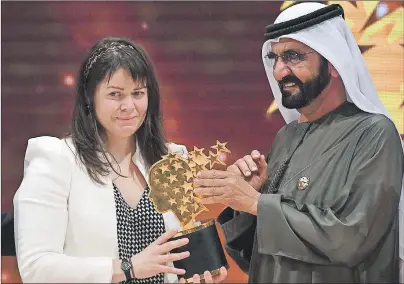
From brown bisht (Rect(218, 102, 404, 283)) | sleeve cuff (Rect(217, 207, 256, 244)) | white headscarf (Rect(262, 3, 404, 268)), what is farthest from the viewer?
sleeve cuff (Rect(217, 207, 256, 244))

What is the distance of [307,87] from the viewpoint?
2.06 meters

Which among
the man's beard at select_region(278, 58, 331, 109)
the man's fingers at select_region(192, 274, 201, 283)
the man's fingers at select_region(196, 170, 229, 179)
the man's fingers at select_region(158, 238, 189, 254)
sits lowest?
the man's fingers at select_region(192, 274, 201, 283)

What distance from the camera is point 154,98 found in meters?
2.20

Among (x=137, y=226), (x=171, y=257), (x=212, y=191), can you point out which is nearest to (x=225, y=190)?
(x=212, y=191)

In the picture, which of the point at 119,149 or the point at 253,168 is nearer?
the point at 253,168

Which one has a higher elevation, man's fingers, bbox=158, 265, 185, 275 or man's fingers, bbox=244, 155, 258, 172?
man's fingers, bbox=244, 155, 258, 172

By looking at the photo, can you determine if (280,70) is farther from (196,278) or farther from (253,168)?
(196,278)

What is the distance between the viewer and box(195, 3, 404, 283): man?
1856 mm

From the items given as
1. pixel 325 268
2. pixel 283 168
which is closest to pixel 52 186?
pixel 283 168

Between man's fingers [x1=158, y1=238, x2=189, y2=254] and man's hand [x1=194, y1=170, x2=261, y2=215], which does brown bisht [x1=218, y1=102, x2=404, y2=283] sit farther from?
man's fingers [x1=158, y1=238, x2=189, y2=254]

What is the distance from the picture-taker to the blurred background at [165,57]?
9.82ft

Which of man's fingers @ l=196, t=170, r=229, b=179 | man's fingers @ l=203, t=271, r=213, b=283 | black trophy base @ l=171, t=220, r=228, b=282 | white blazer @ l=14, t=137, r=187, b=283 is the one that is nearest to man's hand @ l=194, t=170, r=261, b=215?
man's fingers @ l=196, t=170, r=229, b=179

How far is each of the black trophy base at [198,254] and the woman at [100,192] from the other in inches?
1.0

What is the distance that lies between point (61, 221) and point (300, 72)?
0.89 m
